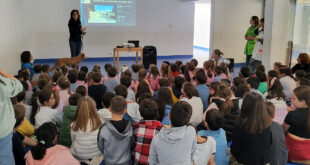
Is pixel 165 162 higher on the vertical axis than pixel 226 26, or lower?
lower

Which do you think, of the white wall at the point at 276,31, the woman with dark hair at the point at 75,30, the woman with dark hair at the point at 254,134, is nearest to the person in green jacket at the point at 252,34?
the white wall at the point at 276,31

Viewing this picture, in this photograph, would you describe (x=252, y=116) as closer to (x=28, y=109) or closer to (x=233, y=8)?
(x=28, y=109)

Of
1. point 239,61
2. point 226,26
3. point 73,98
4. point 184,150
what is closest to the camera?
point 184,150

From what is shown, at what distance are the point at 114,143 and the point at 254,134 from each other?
110cm

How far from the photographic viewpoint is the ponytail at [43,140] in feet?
6.42

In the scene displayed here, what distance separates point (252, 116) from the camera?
2.20 meters

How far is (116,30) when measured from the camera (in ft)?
31.7

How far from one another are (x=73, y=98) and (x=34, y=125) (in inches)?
21.1

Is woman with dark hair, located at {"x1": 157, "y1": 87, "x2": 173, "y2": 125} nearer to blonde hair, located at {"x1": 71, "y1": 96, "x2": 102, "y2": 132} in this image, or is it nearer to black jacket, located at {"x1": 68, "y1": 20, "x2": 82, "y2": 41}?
blonde hair, located at {"x1": 71, "y1": 96, "x2": 102, "y2": 132}

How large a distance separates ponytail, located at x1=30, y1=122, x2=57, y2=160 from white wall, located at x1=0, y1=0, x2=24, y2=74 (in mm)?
3798

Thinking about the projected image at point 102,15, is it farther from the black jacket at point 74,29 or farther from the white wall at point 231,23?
the white wall at point 231,23

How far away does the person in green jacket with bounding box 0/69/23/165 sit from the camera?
196 cm

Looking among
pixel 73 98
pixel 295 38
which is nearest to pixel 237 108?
pixel 73 98

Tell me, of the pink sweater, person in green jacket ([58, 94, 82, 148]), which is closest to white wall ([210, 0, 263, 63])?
person in green jacket ([58, 94, 82, 148])
